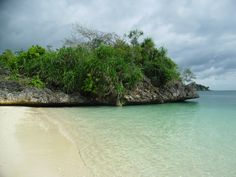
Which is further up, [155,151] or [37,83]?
[37,83]

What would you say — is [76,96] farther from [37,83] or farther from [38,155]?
[38,155]

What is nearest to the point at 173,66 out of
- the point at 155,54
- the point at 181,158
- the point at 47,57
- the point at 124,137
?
the point at 155,54

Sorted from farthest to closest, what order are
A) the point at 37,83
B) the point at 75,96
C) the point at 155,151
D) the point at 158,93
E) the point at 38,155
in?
the point at 158,93
the point at 75,96
the point at 37,83
the point at 155,151
the point at 38,155

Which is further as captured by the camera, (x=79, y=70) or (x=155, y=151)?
(x=79, y=70)

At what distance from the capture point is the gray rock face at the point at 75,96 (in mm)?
15734

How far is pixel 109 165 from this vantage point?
4.90 m

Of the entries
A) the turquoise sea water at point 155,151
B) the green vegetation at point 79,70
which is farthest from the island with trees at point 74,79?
the turquoise sea water at point 155,151

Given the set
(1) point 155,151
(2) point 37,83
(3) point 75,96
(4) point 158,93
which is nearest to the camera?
(1) point 155,151

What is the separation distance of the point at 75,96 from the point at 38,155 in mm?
13260

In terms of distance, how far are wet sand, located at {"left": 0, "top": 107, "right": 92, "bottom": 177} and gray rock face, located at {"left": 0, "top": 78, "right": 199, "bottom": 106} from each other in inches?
337

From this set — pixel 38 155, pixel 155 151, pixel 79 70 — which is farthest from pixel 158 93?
pixel 38 155

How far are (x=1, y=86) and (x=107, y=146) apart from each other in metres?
11.8

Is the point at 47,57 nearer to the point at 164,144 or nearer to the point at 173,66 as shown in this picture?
the point at 173,66

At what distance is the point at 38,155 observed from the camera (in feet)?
16.6
